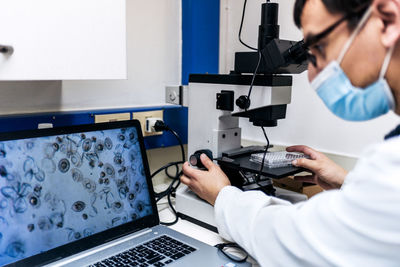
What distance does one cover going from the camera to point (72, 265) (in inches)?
31.7

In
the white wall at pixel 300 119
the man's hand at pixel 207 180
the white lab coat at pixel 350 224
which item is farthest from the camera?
the white wall at pixel 300 119

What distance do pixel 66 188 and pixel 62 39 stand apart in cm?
36

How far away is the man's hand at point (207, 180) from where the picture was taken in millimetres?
962

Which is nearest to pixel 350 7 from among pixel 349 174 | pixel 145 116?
pixel 349 174

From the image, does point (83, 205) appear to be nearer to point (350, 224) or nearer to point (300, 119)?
point (350, 224)

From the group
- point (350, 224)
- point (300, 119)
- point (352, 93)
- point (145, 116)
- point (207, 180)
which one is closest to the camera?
point (350, 224)

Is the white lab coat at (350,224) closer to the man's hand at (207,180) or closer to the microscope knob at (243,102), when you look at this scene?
the man's hand at (207,180)

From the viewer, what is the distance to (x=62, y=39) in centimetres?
82

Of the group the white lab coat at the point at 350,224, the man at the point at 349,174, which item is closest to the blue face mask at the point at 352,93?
the man at the point at 349,174

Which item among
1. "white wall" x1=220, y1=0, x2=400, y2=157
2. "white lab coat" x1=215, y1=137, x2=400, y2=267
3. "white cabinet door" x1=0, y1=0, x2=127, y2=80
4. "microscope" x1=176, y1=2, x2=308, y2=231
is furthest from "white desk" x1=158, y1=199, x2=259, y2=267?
"white wall" x1=220, y1=0, x2=400, y2=157

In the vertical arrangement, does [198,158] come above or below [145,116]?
below

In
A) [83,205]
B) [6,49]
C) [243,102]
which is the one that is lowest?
[83,205]

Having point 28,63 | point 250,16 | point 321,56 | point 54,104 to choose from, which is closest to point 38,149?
point 28,63

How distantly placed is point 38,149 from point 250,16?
1113 mm
